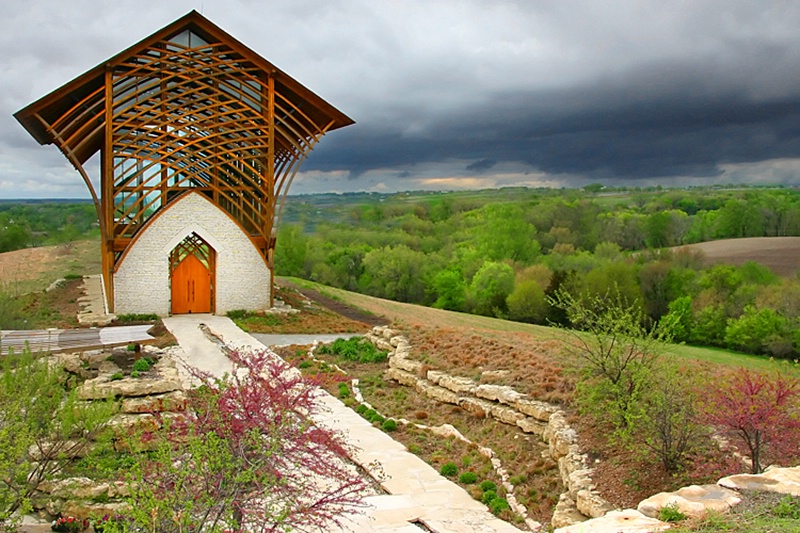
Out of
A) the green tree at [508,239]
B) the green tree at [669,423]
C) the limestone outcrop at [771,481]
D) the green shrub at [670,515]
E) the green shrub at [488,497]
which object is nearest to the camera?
the green shrub at [670,515]

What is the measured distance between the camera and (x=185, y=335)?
72.1ft

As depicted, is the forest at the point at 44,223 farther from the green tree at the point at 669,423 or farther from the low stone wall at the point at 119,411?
the green tree at the point at 669,423

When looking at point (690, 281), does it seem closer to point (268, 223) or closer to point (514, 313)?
point (514, 313)

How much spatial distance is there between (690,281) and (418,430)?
46.3 m

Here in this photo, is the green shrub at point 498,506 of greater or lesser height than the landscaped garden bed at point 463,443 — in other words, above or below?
above

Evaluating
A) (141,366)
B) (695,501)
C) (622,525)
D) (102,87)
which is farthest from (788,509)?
(102,87)

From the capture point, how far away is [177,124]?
84.7 feet

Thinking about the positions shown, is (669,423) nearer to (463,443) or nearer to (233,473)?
(463,443)

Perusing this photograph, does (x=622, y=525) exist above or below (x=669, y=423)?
below

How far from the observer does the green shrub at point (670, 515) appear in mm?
6840

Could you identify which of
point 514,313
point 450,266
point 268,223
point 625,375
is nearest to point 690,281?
point 514,313

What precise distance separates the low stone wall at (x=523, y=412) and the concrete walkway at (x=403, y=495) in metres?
0.99

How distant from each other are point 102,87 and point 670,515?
946 inches

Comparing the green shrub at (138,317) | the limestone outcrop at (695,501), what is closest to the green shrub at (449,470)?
the limestone outcrop at (695,501)
